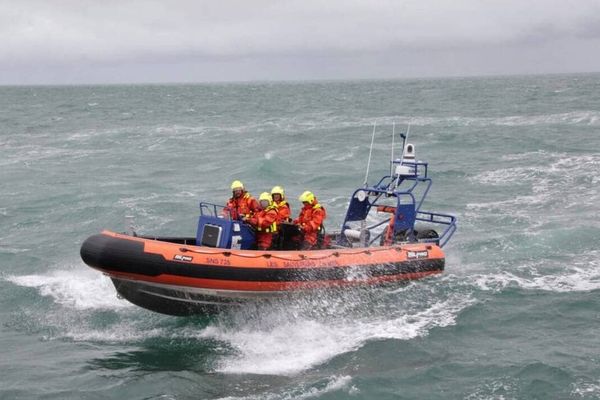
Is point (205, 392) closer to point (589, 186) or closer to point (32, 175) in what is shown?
point (589, 186)

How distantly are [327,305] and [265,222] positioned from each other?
1.61 m

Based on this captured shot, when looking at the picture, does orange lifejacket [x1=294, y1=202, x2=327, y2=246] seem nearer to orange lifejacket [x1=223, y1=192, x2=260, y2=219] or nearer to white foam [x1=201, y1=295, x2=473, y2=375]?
orange lifejacket [x1=223, y1=192, x2=260, y2=219]

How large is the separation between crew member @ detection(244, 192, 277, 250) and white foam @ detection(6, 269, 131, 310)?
2.53m

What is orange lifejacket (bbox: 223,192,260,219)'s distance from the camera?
12.5 meters

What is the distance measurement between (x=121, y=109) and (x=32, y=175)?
3983 cm

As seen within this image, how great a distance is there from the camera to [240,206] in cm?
1259

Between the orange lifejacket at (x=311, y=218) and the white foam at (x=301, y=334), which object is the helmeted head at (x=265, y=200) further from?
the white foam at (x=301, y=334)

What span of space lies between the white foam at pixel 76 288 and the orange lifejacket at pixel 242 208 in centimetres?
233

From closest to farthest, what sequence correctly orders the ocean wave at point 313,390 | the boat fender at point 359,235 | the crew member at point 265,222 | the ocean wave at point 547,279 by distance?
the ocean wave at point 313,390
the crew member at point 265,222
the ocean wave at point 547,279
the boat fender at point 359,235

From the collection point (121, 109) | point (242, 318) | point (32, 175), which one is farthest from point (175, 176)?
point (121, 109)

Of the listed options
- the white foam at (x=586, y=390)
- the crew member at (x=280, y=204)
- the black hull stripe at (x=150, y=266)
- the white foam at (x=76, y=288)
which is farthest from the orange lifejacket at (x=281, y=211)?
the white foam at (x=586, y=390)

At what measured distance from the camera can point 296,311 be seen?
11891mm

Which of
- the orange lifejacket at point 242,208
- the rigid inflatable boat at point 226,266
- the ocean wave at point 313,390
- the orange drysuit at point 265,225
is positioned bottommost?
the ocean wave at point 313,390

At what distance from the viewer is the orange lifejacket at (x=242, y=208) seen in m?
12.5
